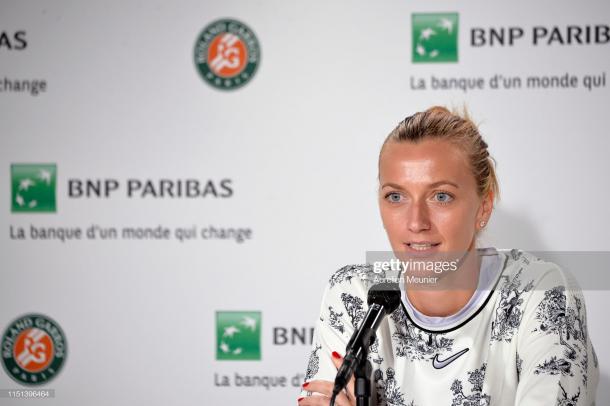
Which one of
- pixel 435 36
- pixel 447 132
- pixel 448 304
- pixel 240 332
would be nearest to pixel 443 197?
pixel 447 132

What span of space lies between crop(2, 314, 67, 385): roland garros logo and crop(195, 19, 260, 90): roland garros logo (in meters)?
1.07

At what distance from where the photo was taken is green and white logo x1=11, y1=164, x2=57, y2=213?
255cm

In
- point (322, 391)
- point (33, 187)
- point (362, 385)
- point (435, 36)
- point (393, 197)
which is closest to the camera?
point (362, 385)

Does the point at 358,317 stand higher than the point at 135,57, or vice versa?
the point at 135,57

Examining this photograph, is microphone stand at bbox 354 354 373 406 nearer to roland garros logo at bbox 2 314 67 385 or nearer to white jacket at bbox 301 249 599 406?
white jacket at bbox 301 249 599 406

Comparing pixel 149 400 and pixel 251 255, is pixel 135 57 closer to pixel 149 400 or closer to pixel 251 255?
pixel 251 255

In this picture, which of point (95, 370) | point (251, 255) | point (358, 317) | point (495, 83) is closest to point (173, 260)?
point (251, 255)

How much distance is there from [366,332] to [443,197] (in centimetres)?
55

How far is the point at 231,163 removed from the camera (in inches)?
98.9

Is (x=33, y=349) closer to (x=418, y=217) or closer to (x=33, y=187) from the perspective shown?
(x=33, y=187)

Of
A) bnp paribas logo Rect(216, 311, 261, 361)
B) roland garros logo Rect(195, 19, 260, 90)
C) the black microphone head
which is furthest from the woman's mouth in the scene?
roland garros logo Rect(195, 19, 260, 90)

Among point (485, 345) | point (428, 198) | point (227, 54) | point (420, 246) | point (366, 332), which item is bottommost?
point (485, 345)

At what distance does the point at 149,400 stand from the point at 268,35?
54.1 inches

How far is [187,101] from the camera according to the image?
253 cm
